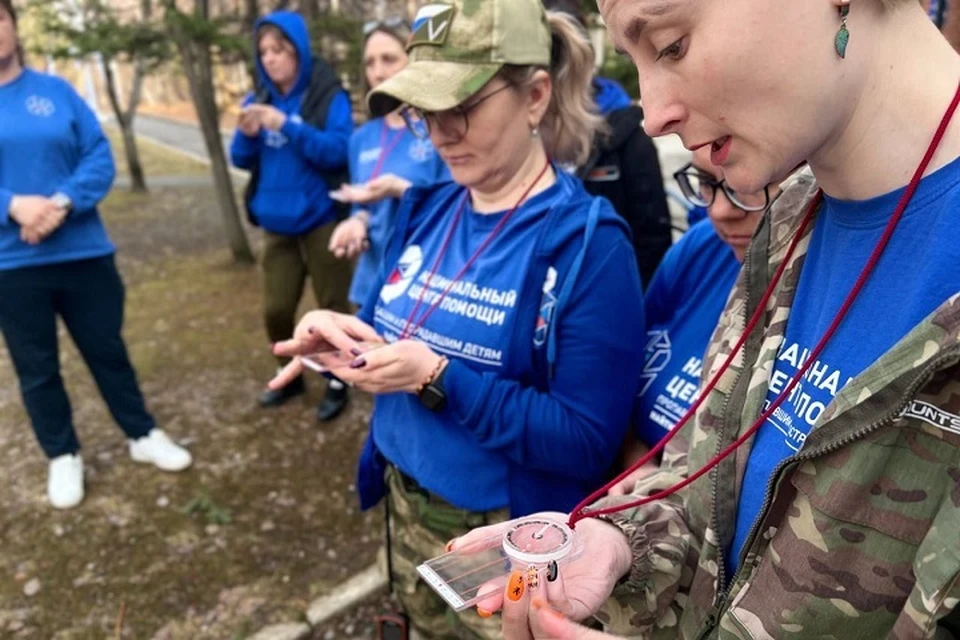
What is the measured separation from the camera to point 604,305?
Answer: 1.70m

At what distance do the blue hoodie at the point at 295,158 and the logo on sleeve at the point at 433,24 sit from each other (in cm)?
262

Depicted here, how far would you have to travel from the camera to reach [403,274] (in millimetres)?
2064

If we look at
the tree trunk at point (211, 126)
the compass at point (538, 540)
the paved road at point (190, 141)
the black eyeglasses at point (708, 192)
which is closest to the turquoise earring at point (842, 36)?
the black eyeglasses at point (708, 192)

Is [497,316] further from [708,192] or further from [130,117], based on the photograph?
[130,117]

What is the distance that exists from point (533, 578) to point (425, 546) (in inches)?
39.8

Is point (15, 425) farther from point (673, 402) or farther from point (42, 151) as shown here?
point (673, 402)

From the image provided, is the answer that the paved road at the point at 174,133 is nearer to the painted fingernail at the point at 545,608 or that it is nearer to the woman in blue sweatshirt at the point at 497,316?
the woman in blue sweatshirt at the point at 497,316

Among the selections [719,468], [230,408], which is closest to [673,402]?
[719,468]

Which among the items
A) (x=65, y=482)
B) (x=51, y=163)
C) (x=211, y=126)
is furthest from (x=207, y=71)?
(x=65, y=482)

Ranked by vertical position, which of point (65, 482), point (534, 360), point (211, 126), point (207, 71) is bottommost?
point (65, 482)

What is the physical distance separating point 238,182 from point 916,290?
11.6 metres

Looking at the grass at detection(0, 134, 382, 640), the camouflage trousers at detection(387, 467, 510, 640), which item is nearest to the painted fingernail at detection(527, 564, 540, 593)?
the camouflage trousers at detection(387, 467, 510, 640)

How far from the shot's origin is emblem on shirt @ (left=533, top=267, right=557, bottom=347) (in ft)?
5.58

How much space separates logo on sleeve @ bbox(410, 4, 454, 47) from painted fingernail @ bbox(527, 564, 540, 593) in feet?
4.32
